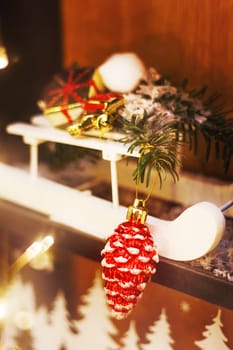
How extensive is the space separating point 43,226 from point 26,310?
22 centimetres

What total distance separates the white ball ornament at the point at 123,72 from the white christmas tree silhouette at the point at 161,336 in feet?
1.23

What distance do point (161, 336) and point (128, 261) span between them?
9.4 inches

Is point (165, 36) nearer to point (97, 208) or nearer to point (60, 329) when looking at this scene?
point (97, 208)

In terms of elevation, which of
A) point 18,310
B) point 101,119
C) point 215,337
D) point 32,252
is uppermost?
point 101,119

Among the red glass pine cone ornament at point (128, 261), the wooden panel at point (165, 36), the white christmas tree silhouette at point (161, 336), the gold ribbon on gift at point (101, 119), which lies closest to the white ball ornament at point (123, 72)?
the gold ribbon on gift at point (101, 119)

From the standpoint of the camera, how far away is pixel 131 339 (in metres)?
0.90

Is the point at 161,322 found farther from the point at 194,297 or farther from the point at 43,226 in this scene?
the point at 43,226

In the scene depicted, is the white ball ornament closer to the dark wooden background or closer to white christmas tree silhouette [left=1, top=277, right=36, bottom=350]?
the dark wooden background

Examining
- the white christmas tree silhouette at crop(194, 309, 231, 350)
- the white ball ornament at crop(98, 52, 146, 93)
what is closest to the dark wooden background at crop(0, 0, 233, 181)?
the white ball ornament at crop(98, 52, 146, 93)

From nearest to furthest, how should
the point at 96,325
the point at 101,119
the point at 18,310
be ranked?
1. the point at 101,119
2. the point at 96,325
3. the point at 18,310

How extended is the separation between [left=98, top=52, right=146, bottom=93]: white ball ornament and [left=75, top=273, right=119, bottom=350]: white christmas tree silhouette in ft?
1.13

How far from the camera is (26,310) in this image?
41.1 inches

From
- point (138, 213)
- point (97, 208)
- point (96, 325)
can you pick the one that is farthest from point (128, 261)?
point (96, 325)

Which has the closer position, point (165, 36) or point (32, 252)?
point (32, 252)
